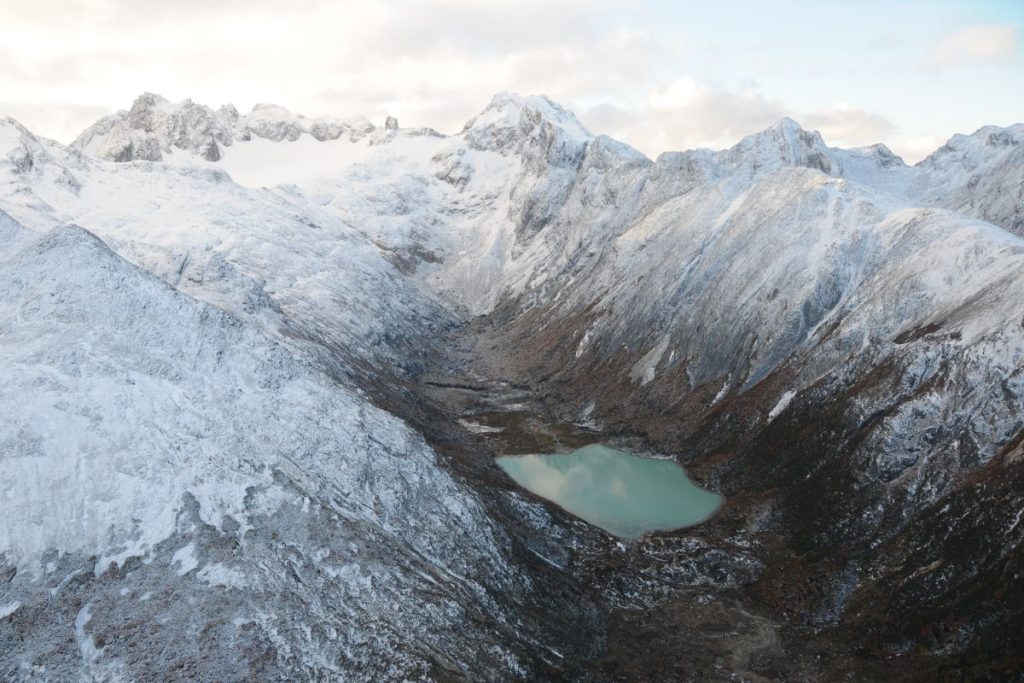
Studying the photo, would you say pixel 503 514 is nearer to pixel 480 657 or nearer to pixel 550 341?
pixel 480 657

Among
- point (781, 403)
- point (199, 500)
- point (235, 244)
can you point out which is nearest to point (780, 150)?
point (781, 403)

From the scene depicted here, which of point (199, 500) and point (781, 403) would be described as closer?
point (199, 500)

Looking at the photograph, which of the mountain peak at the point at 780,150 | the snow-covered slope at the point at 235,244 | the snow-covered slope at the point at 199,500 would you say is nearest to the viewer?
the snow-covered slope at the point at 199,500

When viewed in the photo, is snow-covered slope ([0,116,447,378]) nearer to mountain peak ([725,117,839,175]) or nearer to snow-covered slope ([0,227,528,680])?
snow-covered slope ([0,227,528,680])

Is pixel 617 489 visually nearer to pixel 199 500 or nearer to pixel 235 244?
pixel 199 500

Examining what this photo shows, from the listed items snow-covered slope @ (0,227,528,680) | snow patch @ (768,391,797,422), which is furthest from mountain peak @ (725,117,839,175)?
snow-covered slope @ (0,227,528,680)

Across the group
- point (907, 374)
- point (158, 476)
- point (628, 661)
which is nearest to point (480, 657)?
point (628, 661)

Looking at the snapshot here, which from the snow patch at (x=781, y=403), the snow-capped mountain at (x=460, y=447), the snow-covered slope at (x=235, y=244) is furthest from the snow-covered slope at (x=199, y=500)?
the snow patch at (x=781, y=403)

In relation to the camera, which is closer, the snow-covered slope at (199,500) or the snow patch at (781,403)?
the snow-covered slope at (199,500)

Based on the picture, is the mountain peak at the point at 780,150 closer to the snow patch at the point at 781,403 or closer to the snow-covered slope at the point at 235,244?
the snow-covered slope at the point at 235,244
